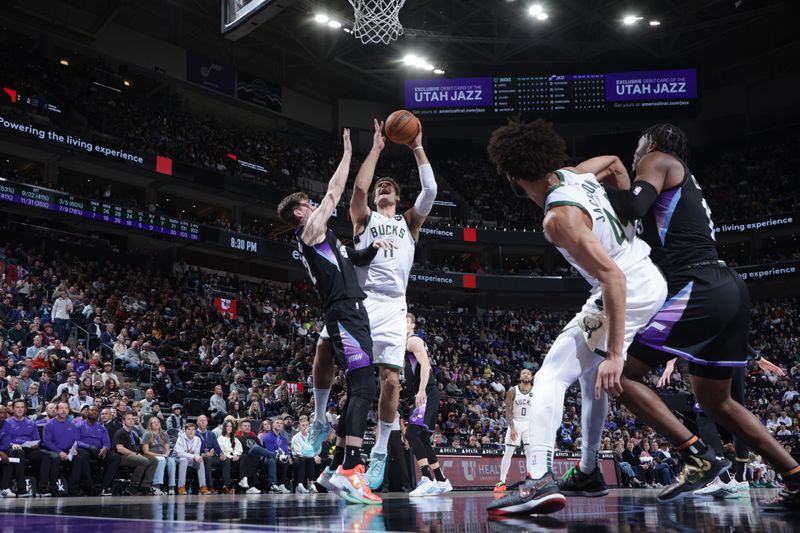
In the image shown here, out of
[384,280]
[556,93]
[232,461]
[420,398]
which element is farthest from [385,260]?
[556,93]

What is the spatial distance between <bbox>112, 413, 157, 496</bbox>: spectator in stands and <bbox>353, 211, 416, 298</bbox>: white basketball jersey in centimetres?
681

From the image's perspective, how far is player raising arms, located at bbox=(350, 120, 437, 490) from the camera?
589 centimetres

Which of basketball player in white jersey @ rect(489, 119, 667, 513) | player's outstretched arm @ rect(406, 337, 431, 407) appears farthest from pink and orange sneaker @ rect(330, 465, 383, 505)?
player's outstretched arm @ rect(406, 337, 431, 407)

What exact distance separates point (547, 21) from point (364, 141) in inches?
429

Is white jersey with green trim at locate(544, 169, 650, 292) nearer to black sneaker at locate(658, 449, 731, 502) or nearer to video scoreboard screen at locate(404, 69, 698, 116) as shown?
black sneaker at locate(658, 449, 731, 502)

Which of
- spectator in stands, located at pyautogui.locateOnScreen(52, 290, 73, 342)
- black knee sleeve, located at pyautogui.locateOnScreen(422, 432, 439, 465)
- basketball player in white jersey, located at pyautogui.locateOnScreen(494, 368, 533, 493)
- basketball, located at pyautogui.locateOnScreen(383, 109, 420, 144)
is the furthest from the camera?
spectator in stands, located at pyautogui.locateOnScreen(52, 290, 73, 342)

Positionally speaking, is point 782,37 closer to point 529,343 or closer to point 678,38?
point 678,38

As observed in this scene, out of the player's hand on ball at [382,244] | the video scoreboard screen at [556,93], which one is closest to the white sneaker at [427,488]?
the player's hand on ball at [382,244]

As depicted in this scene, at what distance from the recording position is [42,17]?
26.9 metres

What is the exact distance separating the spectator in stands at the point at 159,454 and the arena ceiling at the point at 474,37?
17799mm

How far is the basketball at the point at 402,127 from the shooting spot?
20.5 feet

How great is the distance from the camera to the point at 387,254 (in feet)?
20.0

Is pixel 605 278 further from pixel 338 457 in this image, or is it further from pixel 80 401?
pixel 80 401

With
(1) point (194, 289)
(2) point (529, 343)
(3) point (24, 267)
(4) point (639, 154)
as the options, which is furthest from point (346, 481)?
(2) point (529, 343)
